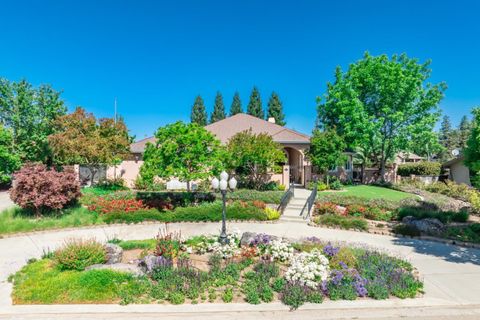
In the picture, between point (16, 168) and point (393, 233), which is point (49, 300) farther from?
point (16, 168)

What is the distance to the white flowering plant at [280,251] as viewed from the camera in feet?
25.6

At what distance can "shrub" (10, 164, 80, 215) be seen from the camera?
38.6ft

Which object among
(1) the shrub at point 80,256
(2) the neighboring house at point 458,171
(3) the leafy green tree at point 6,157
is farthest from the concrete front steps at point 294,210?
(3) the leafy green tree at point 6,157

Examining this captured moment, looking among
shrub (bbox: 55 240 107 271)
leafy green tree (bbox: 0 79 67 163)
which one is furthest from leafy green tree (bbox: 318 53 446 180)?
leafy green tree (bbox: 0 79 67 163)

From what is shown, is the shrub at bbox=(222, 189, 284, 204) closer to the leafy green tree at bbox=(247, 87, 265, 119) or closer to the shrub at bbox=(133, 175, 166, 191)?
the shrub at bbox=(133, 175, 166, 191)

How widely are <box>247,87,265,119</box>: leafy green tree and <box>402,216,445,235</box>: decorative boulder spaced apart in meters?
46.0

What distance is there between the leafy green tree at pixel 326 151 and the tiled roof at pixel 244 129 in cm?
130

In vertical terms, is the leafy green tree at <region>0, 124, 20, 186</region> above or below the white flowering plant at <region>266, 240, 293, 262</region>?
above

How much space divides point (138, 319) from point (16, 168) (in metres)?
22.7

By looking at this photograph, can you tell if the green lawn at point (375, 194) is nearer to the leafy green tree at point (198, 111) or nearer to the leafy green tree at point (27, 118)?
the leafy green tree at point (27, 118)

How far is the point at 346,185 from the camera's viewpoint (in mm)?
25281

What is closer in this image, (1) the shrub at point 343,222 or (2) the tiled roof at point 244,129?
(1) the shrub at point 343,222

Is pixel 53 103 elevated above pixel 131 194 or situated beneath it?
elevated above

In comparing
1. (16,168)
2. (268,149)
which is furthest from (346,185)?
(16,168)
